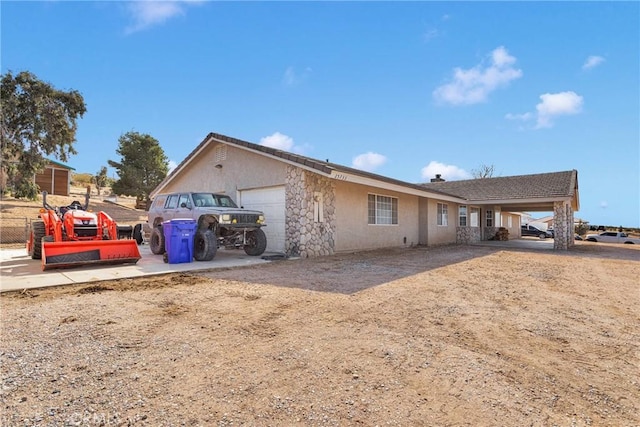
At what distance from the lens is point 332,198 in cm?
1148

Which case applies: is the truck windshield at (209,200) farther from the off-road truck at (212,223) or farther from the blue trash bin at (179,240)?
the blue trash bin at (179,240)

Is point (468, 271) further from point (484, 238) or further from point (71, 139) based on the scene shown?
point (71, 139)

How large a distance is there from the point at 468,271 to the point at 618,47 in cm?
883

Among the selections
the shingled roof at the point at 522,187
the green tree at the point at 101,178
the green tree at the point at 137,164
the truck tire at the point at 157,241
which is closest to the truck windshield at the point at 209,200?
the truck tire at the point at 157,241

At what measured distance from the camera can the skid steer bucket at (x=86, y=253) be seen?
7152 mm

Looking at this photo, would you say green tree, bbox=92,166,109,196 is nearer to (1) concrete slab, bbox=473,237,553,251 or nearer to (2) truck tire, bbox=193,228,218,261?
(2) truck tire, bbox=193,228,218,261

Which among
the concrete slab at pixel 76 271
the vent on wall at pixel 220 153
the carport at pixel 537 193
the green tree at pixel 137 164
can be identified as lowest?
the concrete slab at pixel 76 271

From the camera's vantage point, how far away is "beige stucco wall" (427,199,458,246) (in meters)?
17.0

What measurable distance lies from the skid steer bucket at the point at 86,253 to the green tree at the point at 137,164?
2467 cm

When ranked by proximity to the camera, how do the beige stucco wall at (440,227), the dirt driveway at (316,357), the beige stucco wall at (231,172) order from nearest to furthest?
the dirt driveway at (316,357), the beige stucco wall at (231,172), the beige stucco wall at (440,227)

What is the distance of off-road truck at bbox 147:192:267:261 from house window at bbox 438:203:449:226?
1157 centimetres

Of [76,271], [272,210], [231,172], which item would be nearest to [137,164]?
[231,172]

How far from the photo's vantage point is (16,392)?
2.42 m

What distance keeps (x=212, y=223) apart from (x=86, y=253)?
3175 mm
